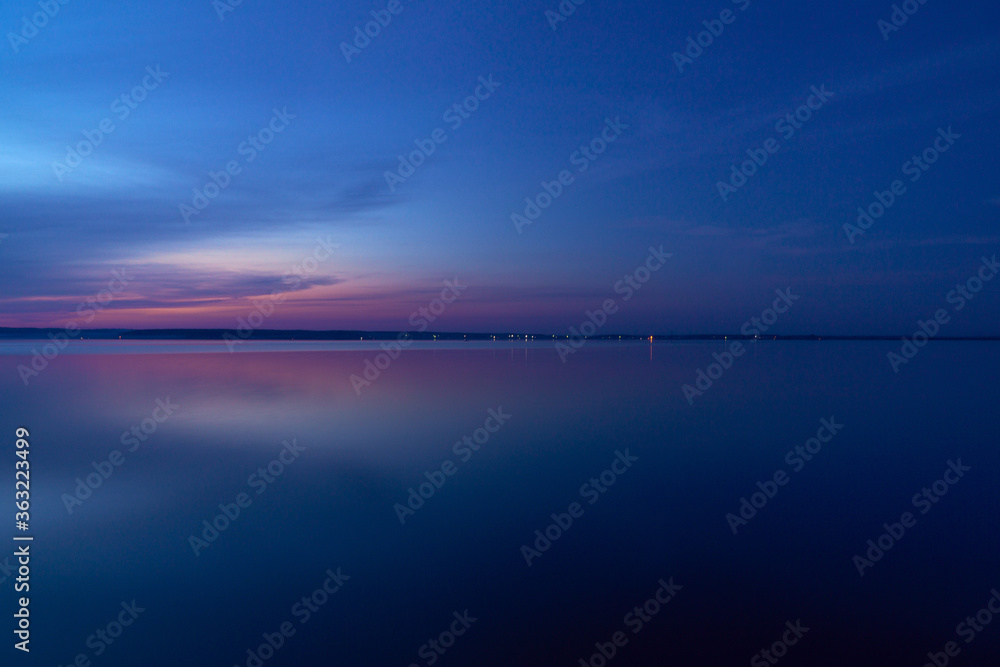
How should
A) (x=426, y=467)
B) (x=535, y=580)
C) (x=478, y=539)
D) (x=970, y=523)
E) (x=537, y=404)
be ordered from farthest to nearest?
1. (x=537, y=404)
2. (x=426, y=467)
3. (x=970, y=523)
4. (x=478, y=539)
5. (x=535, y=580)

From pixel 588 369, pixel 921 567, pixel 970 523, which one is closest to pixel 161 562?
pixel 921 567

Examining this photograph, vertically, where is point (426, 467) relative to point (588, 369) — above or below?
below

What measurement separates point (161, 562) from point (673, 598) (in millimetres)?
4483

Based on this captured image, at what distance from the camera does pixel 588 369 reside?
2914cm

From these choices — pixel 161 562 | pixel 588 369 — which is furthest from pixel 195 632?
pixel 588 369

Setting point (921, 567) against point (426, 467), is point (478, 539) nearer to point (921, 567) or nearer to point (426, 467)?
point (426, 467)

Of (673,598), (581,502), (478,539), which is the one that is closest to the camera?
(673,598)

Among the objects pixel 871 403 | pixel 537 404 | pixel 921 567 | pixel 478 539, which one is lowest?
pixel 921 567

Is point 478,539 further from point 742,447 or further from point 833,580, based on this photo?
point 742,447

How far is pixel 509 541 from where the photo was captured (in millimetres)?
6609

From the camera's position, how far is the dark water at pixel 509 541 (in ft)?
15.4

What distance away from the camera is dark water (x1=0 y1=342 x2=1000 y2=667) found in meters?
4.68

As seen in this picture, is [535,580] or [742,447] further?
[742,447]

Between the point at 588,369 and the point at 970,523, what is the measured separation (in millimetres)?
21984
